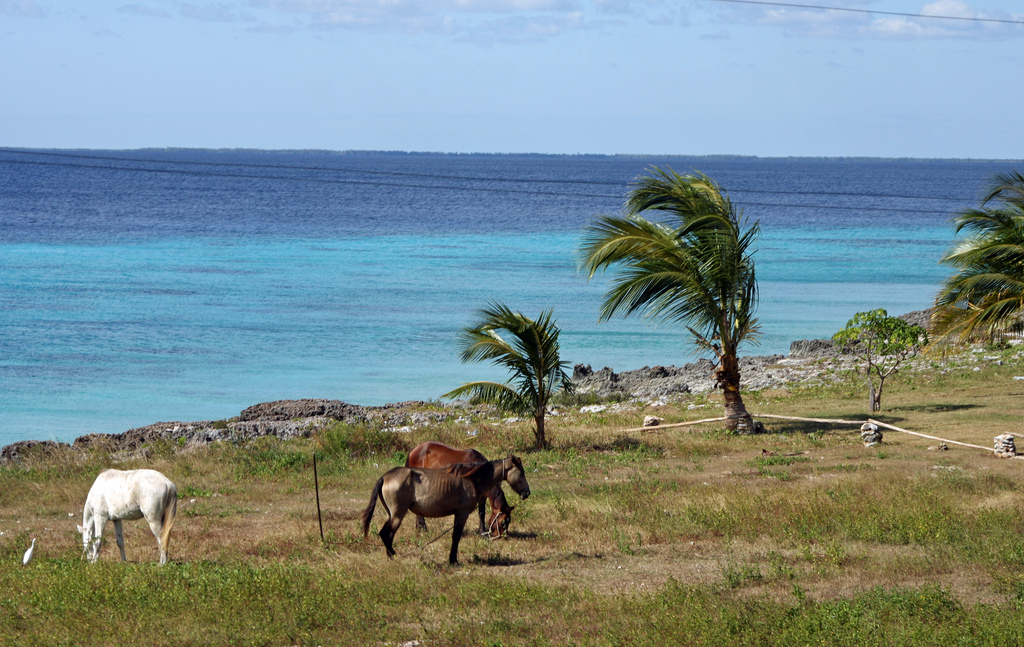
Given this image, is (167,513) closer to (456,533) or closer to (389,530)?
(389,530)

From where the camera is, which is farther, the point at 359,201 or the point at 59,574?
the point at 359,201

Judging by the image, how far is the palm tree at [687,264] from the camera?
19406 mm

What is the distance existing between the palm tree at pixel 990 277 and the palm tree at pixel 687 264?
3670 millimetres

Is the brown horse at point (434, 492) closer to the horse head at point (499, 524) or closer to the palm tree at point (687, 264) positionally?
→ the horse head at point (499, 524)

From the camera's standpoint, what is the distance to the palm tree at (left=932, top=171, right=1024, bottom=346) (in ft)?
57.2

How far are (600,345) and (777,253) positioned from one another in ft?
108

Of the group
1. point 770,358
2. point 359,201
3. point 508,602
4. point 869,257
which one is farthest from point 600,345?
point 359,201

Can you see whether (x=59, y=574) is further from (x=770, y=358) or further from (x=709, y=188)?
(x=770, y=358)

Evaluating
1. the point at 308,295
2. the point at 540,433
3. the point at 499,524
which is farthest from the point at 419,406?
the point at 308,295

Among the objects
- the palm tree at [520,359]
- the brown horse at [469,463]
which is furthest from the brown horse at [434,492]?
the palm tree at [520,359]

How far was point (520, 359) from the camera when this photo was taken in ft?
61.8

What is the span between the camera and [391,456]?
1780 cm

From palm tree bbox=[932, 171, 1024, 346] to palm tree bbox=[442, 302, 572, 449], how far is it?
7.46 m

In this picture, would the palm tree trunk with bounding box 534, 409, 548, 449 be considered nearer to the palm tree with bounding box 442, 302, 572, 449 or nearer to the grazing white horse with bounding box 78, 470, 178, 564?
the palm tree with bounding box 442, 302, 572, 449
